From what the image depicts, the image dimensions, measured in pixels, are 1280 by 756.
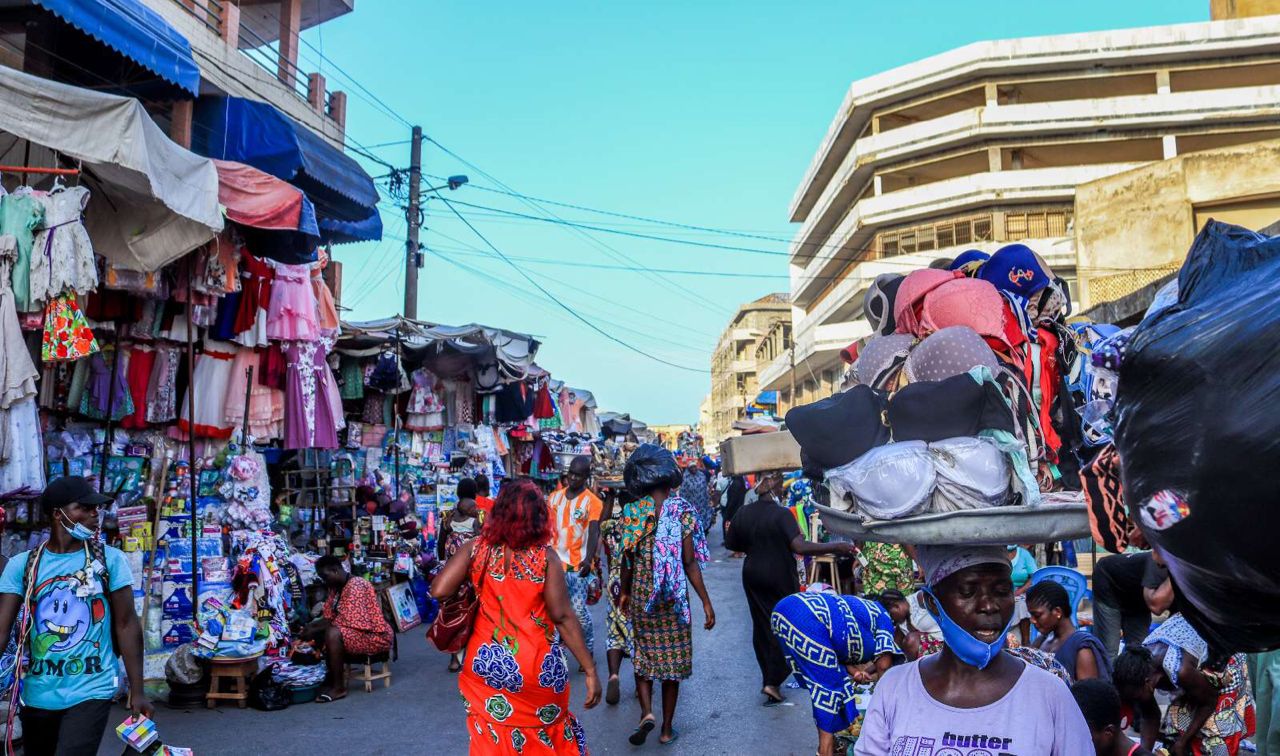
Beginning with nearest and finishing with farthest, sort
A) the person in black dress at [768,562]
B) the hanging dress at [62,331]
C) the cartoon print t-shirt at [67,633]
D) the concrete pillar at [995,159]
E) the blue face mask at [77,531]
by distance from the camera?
the cartoon print t-shirt at [67,633] → the blue face mask at [77,531] → the hanging dress at [62,331] → the person in black dress at [768,562] → the concrete pillar at [995,159]

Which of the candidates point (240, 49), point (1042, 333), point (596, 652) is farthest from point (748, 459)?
A: point (240, 49)

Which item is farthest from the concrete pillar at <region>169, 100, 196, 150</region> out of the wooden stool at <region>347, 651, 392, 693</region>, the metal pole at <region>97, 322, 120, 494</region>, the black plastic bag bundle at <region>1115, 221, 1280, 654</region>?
the black plastic bag bundle at <region>1115, 221, 1280, 654</region>

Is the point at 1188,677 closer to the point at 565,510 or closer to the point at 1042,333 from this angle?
the point at 1042,333

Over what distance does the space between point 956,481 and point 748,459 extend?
3758mm

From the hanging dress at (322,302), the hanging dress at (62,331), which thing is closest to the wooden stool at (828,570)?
the hanging dress at (322,302)

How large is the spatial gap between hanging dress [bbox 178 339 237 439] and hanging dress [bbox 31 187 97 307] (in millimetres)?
2513

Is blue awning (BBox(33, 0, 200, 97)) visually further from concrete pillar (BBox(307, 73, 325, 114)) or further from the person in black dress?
concrete pillar (BBox(307, 73, 325, 114))

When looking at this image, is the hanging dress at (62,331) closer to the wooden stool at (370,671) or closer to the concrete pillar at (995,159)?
the wooden stool at (370,671)

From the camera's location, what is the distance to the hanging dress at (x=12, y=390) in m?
5.79

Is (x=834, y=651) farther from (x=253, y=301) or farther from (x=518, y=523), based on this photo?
(x=253, y=301)

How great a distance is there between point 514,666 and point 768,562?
3721 millimetres

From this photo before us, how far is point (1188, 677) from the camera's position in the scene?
15.3ft

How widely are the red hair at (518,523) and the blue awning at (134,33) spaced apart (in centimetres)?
469

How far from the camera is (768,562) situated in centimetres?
766
